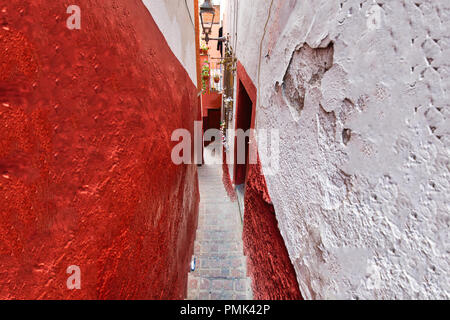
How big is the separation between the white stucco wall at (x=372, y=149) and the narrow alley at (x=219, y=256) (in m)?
1.69

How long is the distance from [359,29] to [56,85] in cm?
86

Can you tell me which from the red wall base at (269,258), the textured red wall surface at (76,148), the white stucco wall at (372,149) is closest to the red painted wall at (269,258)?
the red wall base at (269,258)

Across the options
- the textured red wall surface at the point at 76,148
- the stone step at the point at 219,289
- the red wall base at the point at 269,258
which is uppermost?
the textured red wall surface at the point at 76,148

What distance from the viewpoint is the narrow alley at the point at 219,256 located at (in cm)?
233

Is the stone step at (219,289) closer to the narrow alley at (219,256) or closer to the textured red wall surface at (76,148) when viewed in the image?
the narrow alley at (219,256)

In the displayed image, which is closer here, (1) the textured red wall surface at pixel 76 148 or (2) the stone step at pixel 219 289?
(1) the textured red wall surface at pixel 76 148

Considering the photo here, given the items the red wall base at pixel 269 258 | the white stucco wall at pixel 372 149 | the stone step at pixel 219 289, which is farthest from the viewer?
the stone step at pixel 219 289

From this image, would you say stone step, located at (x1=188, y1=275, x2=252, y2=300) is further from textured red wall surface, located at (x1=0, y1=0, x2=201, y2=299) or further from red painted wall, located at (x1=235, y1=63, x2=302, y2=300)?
textured red wall surface, located at (x1=0, y1=0, x2=201, y2=299)

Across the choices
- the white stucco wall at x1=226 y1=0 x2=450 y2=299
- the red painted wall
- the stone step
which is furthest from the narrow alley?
the white stucco wall at x1=226 y1=0 x2=450 y2=299

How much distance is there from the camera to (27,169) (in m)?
0.47

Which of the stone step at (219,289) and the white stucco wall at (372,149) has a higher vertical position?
the white stucco wall at (372,149)

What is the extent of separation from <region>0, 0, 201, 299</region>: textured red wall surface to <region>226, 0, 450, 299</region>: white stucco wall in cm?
80

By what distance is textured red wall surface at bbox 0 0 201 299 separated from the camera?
0.45 metres

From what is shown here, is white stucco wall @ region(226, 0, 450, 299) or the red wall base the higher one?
white stucco wall @ region(226, 0, 450, 299)
